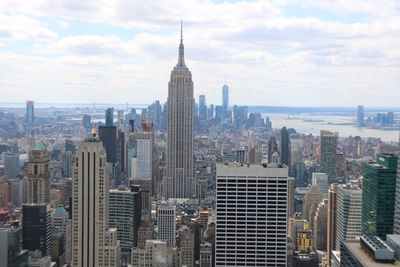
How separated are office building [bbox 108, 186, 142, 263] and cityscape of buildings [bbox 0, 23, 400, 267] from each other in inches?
2.2

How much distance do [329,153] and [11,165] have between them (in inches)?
567

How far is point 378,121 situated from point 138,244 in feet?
27.4

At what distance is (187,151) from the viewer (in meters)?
40.1

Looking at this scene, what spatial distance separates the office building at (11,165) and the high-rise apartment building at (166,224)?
19.3 ft

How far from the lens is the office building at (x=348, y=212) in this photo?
17.8m

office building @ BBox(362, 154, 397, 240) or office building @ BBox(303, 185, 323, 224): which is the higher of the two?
office building @ BBox(362, 154, 397, 240)

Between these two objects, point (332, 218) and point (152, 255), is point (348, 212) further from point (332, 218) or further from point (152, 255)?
point (152, 255)

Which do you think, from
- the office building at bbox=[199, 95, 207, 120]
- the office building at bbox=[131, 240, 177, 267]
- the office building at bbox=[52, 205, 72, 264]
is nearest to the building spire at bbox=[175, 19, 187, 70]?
the office building at bbox=[199, 95, 207, 120]

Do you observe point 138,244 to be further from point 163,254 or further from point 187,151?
point 187,151

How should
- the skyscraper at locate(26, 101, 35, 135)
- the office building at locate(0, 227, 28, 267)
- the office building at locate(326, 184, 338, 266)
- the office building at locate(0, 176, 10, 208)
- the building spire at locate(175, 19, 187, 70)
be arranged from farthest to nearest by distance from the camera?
the building spire at locate(175, 19, 187, 70)
the office building at locate(0, 176, 10, 208)
the office building at locate(326, 184, 338, 266)
the skyscraper at locate(26, 101, 35, 135)
the office building at locate(0, 227, 28, 267)

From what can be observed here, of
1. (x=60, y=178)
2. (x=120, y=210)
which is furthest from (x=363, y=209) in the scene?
(x=60, y=178)

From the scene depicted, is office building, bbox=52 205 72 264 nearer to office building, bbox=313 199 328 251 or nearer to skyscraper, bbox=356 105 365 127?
office building, bbox=313 199 328 251

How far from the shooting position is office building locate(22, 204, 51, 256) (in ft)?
61.3

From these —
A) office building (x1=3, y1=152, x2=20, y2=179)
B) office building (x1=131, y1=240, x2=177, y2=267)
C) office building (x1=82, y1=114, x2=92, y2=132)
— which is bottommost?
office building (x1=131, y1=240, x2=177, y2=267)
